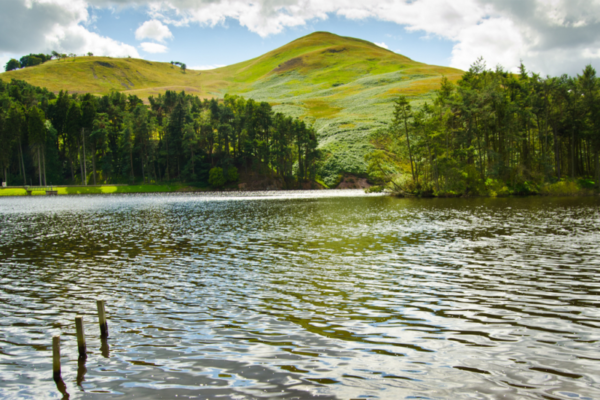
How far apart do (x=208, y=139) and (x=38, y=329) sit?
421 feet

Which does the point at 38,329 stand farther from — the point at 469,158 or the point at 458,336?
the point at 469,158

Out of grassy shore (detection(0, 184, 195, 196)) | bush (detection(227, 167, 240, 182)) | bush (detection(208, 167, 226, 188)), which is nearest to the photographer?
grassy shore (detection(0, 184, 195, 196))

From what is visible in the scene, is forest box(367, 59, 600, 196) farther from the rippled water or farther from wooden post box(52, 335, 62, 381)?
wooden post box(52, 335, 62, 381)

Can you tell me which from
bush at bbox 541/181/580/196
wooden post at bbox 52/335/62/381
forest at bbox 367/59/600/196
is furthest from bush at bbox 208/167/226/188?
wooden post at bbox 52/335/62/381

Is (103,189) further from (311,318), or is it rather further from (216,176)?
(311,318)

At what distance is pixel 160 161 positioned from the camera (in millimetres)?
134375

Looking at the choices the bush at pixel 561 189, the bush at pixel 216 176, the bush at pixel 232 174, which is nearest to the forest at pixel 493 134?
the bush at pixel 561 189

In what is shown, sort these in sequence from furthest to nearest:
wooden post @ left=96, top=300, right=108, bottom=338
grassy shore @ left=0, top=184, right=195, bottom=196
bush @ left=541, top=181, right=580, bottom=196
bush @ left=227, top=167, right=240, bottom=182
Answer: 1. bush @ left=227, top=167, right=240, bottom=182
2. grassy shore @ left=0, top=184, right=195, bottom=196
3. bush @ left=541, top=181, right=580, bottom=196
4. wooden post @ left=96, top=300, right=108, bottom=338

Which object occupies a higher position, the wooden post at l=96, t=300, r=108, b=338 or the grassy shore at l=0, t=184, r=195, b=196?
the grassy shore at l=0, t=184, r=195, b=196

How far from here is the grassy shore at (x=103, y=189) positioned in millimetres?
113312

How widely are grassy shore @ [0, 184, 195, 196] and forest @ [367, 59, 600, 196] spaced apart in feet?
234

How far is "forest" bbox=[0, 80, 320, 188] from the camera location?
128125 millimetres

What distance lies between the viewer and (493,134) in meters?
84.0

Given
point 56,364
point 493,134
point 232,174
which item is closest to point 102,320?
point 56,364
